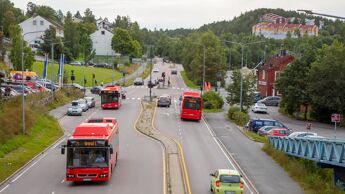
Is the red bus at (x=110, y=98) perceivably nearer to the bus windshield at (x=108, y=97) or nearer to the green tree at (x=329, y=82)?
the bus windshield at (x=108, y=97)

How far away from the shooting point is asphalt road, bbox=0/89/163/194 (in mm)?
28703

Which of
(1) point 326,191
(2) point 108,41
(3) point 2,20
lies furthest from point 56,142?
(2) point 108,41

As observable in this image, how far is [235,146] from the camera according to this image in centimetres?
4500

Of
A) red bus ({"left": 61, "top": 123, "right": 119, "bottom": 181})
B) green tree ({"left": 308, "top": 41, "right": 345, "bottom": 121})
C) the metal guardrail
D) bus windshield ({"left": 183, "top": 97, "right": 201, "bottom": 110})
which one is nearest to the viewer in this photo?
red bus ({"left": 61, "top": 123, "right": 119, "bottom": 181})

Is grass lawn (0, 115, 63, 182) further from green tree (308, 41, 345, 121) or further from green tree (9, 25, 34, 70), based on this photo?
green tree (9, 25, 34, 70)

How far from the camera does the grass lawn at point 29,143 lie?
3503cm

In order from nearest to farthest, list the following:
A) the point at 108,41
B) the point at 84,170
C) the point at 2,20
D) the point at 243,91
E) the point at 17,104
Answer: the point at 84,170 → the point at 17,104 → the point at 243,91 → the point at 2,20 → the point at 108,41

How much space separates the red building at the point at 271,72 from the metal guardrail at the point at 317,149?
5270 cm

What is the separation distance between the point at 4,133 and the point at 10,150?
280 centimetres

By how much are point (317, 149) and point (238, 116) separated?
26693 mm

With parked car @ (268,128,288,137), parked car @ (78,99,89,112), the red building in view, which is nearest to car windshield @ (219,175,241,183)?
parked car @ (268,128,288,137)

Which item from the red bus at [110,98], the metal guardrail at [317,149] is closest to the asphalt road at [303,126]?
the metal guardrail at [317,149]

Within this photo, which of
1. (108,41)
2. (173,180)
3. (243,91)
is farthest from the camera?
(108,41)

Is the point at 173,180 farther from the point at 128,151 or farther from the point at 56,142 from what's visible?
the point at 56,142
